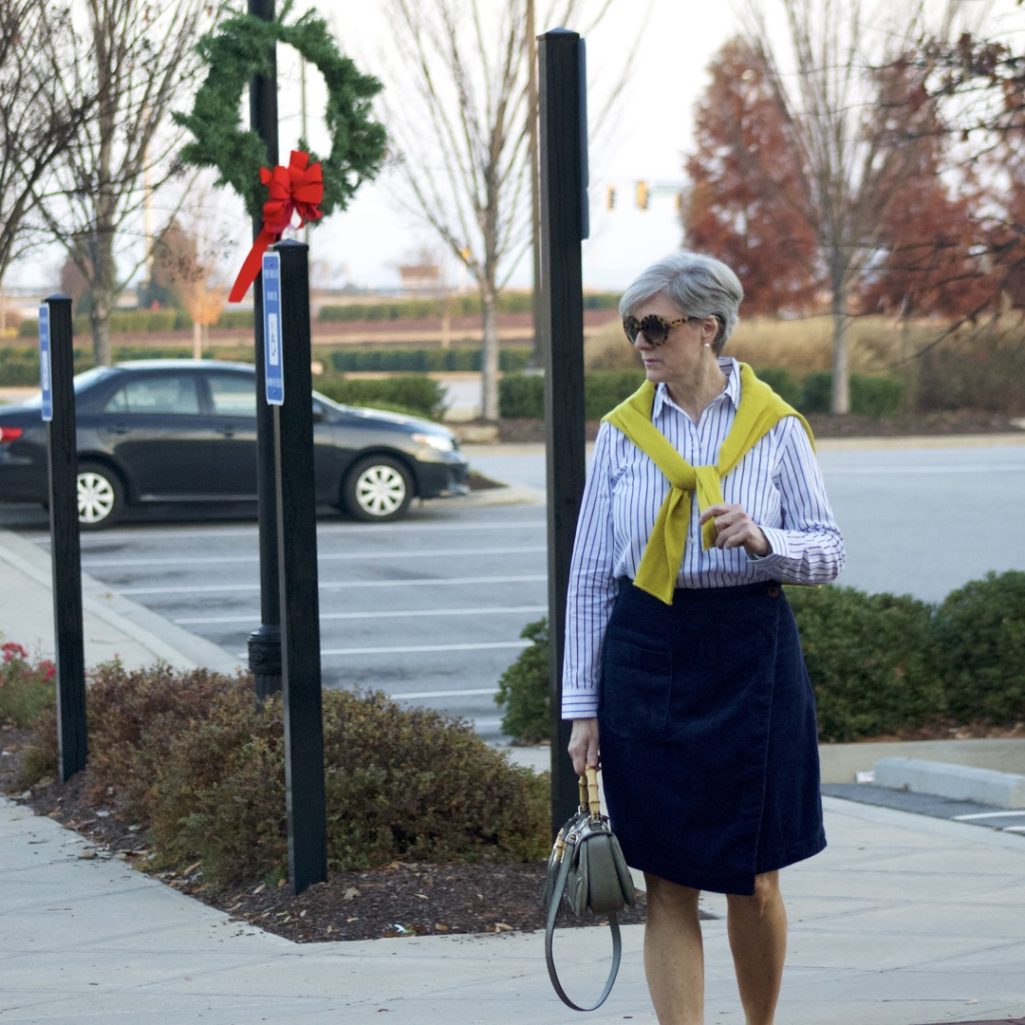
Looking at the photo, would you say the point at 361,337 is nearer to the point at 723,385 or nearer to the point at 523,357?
the point at 523,357

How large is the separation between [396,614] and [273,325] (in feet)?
26.0

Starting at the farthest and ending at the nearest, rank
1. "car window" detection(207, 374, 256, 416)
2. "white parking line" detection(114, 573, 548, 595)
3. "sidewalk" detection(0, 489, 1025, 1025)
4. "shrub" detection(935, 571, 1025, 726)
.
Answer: "car window" detection(207, 374, 256, 416) → "white parking line" detection(114, 573, 548, 595) → "shrub" detection(935, 571, 1025, 726) → "sidewalk" detection(0, 489, 1025, 1025)

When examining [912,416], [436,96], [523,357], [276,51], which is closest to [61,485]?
[276,51]

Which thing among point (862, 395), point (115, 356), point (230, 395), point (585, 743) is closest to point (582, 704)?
point (585, 743)

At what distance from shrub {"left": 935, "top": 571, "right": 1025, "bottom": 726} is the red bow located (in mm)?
3809

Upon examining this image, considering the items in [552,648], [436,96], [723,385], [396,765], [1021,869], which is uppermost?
[436,96]

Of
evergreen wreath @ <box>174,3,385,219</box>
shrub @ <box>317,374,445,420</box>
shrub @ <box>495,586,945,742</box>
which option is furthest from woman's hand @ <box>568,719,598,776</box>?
shrub @ <box>317,374,445,420</box>

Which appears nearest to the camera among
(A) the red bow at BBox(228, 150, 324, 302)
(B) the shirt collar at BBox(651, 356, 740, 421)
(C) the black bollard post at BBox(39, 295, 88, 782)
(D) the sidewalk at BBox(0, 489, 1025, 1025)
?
(B) the shirt collar at BBox(651, 356, 740, 421)

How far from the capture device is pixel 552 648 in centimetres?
507

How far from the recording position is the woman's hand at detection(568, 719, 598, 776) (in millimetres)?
3732

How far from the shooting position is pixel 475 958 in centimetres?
478

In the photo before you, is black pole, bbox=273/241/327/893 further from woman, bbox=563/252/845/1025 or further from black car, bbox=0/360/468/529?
black car, bbox=0/360/468/529

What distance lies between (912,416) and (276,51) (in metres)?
28.7

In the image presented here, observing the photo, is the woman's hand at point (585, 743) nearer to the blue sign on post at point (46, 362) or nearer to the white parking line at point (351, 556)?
the blue sign on post at point (46, 362)
